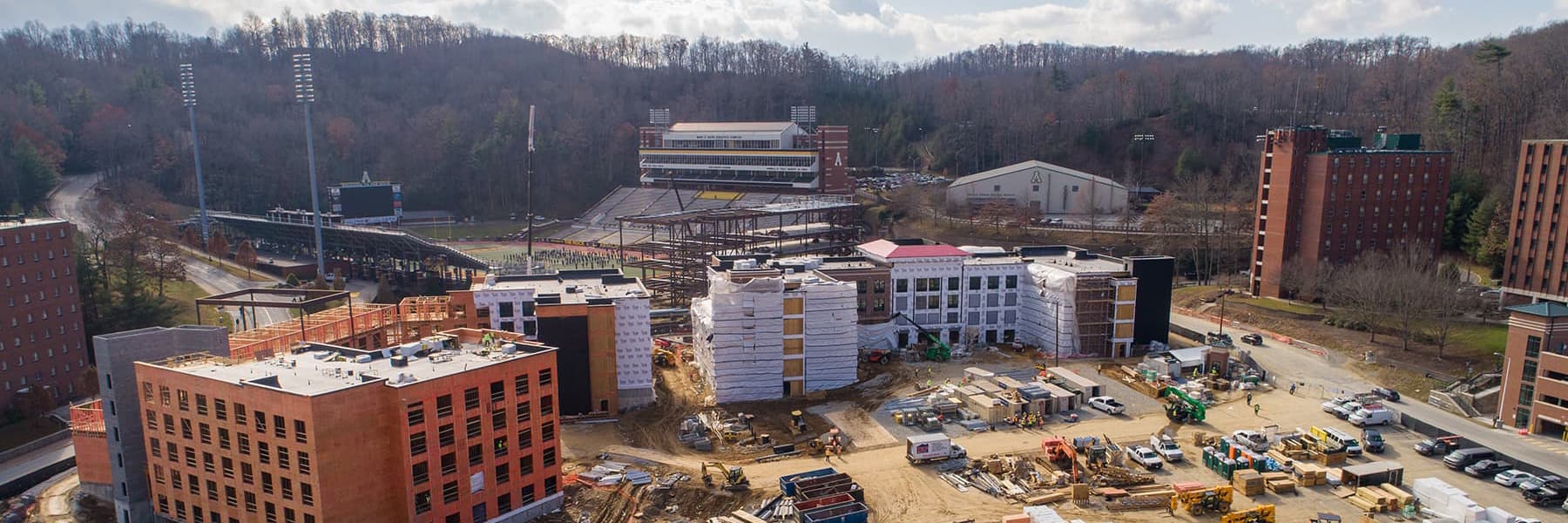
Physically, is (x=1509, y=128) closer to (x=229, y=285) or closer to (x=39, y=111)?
(x=229, y=285)

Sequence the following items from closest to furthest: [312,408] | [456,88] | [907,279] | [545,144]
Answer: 1. [312,408]
2. [907,279]
3. [545,144]
4. [456,88]

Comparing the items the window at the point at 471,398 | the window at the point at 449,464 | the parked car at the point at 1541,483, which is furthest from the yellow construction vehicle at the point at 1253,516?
the window at the point at 449,464

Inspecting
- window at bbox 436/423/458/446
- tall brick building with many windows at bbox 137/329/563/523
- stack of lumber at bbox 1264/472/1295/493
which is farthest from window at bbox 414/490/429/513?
stack of lumber at bbox 1264/472/1295/493

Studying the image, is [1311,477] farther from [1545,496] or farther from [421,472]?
[421,472]

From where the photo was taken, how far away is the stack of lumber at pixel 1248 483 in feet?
101

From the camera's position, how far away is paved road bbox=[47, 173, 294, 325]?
60497mm

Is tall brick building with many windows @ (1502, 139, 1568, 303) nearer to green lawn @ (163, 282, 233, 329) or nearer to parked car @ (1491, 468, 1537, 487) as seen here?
parked car @ (1491, 468, 1537, 487)

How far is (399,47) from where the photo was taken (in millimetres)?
160500

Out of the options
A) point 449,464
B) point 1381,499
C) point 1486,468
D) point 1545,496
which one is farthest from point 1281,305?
point 449,464

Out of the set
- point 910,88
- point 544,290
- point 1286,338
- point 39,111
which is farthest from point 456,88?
point 1286,338

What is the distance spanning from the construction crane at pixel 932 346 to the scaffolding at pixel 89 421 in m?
36.4

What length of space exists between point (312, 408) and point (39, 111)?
354 ft

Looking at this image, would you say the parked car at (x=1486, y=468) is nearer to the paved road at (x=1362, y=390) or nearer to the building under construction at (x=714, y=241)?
the paved road at (x=1362, y=390)

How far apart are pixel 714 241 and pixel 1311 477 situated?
4034 cm
